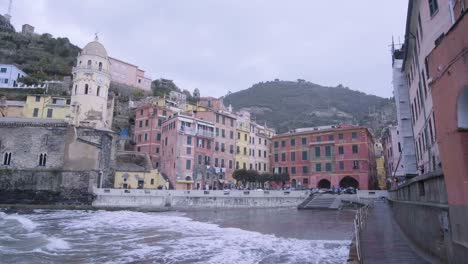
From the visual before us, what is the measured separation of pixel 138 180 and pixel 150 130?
1126 centimetres

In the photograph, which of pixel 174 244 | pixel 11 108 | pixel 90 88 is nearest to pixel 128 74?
pixel 90 88

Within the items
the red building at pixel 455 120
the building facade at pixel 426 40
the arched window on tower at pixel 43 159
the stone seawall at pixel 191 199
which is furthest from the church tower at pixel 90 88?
the red building at pixel 455 120

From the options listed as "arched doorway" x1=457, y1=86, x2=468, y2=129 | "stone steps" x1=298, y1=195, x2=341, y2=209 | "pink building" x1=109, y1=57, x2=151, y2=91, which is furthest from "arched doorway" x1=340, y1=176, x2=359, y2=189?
"pink building" x1=109, y1=57, x2=151, y2=91

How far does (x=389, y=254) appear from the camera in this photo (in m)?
8.85

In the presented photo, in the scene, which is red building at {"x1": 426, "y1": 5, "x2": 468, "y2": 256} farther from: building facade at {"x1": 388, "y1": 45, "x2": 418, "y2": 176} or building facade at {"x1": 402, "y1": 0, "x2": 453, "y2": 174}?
building facade at {"x1": 388, "y1": 45, "x2": 418, "y2": 176}

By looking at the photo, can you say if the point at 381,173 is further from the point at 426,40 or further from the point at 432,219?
the point at 432,219

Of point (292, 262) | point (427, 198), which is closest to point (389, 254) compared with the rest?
point (427, 198)

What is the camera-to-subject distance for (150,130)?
52406 mm

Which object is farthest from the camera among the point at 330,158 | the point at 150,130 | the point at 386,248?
the point at 150,130

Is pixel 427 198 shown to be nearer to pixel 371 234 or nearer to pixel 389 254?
pixel 389 254

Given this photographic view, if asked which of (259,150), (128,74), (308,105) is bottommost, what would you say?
(259,150)

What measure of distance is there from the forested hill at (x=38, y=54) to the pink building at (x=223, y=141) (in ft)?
116

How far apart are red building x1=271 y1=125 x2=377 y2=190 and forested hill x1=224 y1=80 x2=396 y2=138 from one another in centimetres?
4221

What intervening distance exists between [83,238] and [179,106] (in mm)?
45547
